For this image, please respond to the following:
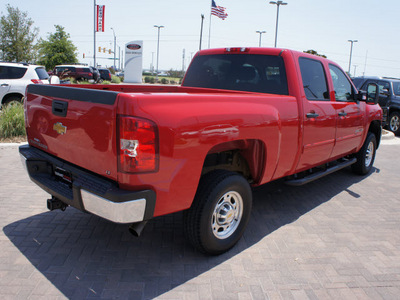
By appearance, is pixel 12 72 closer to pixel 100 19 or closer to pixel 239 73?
pixel 239 73

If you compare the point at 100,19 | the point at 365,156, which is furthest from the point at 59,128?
the point at 100,19

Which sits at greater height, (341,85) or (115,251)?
(341,85)

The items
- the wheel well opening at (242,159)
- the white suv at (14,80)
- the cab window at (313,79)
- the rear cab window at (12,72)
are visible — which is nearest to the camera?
the wheel well opening at (242,159)

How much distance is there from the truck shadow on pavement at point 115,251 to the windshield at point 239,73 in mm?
1625

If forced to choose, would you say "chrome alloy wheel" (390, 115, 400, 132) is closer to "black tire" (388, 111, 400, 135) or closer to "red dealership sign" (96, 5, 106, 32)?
"black tire" (388, 111, 400, 135)

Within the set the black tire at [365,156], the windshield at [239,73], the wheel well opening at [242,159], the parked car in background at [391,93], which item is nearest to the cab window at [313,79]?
the windshield at [239,73]

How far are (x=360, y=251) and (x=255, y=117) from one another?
1788mm

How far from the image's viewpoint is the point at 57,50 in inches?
1253

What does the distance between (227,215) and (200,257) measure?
0.48m

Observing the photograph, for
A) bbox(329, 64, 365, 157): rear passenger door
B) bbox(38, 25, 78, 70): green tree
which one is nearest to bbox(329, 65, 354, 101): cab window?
bbox(329, 64, 365, 157): rear passenger door

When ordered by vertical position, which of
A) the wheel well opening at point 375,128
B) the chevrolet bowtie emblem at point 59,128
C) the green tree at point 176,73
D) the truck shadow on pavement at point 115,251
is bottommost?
the truck shadow on pavement at point 115,251

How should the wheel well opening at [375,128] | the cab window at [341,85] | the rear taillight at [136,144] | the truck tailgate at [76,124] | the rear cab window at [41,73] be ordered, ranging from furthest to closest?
the rear cab window at [41,73] → the wheel well opening at [375,128] → the cab window at [341,85] → the truck tailgate at [76,124] → the rear taillight at [136,144]

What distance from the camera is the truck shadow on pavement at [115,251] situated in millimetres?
2830

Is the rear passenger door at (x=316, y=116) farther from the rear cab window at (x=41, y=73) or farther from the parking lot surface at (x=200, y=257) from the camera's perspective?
the rear cab window at (x=41, y=73)
